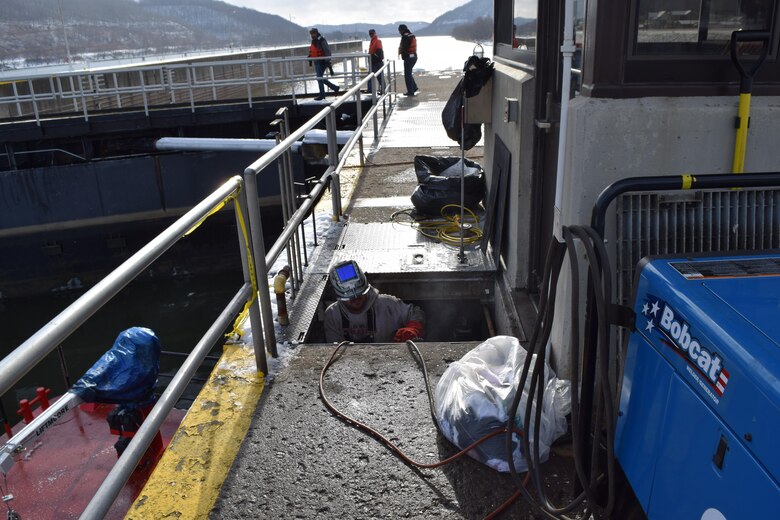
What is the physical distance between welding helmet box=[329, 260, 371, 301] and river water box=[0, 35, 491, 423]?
646 centimetres

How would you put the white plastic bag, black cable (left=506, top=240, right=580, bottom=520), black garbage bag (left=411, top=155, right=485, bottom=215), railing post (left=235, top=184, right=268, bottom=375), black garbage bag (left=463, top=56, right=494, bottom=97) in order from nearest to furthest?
1. black cable (left=506, top=240, right=580, bottom=520)
2. the white plastic bag
3. railing post (left=235, top=184, right=268, bottom=375)
4. black garbage bag (left=463, top=56, right=494, bottom=97)
5. black garbage bag (left=411, top=155, right=485, bottom=215)

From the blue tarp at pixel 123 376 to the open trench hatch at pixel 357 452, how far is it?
0.98 m

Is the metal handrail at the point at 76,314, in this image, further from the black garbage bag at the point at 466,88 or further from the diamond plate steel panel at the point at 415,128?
the diamond plate steel panel at the point at 415,128

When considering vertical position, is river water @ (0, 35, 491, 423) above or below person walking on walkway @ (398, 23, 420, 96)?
below

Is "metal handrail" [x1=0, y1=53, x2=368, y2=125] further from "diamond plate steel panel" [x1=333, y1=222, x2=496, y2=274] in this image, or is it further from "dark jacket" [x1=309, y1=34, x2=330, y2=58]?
"diamond plate steel panel" [x1=333, y1=222, x2=496, y2=274]

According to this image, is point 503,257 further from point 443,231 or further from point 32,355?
point 32,355

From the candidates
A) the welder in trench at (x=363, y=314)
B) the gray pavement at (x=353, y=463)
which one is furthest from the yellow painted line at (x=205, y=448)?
the welder in trench at (x=363, y=314)

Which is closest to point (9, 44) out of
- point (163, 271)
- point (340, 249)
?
point (163, 271)

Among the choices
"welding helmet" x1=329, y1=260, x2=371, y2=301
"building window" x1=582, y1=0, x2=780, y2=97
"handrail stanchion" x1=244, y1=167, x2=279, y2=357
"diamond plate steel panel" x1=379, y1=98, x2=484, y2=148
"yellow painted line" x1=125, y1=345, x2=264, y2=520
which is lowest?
"yellow painted line" x1=125, y1=345, x2=264, y2=520

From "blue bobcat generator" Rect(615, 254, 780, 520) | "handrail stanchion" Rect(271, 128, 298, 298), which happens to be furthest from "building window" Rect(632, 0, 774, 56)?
"handrail stanchion" Rect(271, 128, 298, 298)

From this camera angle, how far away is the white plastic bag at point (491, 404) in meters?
2.73

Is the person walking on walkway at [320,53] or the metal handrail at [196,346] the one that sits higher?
the person walking on walkway at [320,53]

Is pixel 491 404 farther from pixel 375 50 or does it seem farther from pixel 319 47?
pixel 375 50

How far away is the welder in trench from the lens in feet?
15.1
